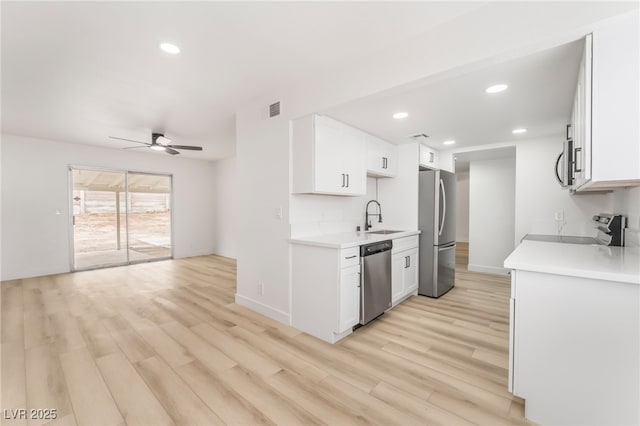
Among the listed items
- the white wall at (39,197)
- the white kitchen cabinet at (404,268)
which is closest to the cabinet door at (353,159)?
the white kitchen cabinet at (404,268)

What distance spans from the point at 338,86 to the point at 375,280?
200 centimetres

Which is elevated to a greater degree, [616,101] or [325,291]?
[616,101]

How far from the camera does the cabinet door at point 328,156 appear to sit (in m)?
2.87

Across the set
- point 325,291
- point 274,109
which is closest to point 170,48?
point 274,109

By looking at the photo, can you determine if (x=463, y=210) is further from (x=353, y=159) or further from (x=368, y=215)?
(x=353, y=159)

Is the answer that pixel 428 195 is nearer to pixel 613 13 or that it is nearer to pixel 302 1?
pixel 613 13

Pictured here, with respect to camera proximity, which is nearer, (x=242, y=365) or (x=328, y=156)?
(x=242, y=365)

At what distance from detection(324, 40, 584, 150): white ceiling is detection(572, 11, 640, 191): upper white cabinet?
24cm

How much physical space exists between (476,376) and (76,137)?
6.83 metres

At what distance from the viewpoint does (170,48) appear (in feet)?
7.38

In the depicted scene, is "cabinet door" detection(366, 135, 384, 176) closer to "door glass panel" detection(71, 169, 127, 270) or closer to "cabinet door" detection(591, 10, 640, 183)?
"cabinet door" detection(591, 10, 640, 183)

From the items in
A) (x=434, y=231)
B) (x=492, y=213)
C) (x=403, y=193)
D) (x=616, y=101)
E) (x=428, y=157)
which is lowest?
(x=434, y=231)

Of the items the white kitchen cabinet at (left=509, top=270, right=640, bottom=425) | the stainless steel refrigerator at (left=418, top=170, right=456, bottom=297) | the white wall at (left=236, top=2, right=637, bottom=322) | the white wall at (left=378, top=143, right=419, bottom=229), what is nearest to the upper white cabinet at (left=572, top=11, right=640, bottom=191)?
the white wall at (left=236, top=2, right=637, bottom=322)

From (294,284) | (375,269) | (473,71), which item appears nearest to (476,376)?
(375,269)
